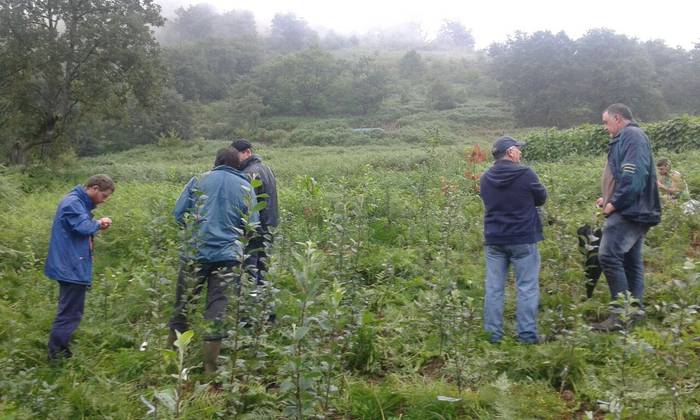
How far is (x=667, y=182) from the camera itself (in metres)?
7.69

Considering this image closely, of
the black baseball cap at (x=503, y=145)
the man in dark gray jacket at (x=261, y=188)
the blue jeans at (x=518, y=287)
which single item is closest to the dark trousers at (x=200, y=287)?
the man in dark gray jacket at (x=261, y=188)

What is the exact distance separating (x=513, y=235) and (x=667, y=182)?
467 cm

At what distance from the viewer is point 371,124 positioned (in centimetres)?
5450

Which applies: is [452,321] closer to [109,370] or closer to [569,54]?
[109,370]

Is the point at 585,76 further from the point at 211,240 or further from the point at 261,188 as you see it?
the point at 211,240

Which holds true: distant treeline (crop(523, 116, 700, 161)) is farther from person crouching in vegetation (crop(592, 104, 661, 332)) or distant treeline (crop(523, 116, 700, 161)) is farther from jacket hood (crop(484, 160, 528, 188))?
jacket hood (crop(484, 160, 528, 188))

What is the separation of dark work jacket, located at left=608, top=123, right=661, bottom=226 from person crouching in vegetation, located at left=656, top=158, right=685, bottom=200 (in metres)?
3.53

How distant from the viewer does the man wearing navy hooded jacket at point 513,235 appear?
448 cm

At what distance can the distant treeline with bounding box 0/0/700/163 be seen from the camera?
21625 mm

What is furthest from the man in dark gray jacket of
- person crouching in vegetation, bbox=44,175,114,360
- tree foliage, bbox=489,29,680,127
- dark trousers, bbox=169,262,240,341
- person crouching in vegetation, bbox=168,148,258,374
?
tree foliage, bbox=489,29,680,127

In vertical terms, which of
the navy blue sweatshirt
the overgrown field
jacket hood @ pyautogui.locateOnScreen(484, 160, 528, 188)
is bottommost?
the overgrown field

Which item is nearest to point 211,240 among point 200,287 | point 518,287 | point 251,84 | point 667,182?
point 200,287

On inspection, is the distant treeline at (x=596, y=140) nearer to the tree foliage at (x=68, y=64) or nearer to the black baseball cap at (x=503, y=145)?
the black baseball cap at (x=503, y=145)

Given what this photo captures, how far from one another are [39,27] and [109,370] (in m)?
21.6
